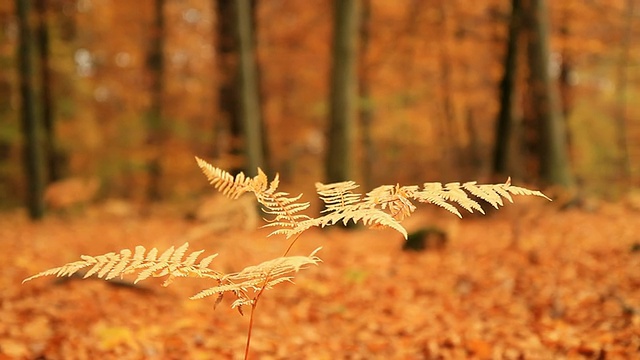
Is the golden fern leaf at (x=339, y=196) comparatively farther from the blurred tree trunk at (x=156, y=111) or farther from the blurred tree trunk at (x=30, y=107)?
the blurred tree trunk at (x=156, y=111)

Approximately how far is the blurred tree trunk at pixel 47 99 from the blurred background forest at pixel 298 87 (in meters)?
0.03

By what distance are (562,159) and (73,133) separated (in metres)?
11.8

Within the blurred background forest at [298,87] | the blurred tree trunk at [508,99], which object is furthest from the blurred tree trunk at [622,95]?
the blurred tree trunk at [508,99]

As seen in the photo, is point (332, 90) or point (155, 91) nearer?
point (332, 90)

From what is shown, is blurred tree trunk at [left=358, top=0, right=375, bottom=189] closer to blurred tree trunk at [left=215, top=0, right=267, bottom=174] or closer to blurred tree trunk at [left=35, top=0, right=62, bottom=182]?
blurred tree trunk at [left=215, top=0, right=267, bottom=174]

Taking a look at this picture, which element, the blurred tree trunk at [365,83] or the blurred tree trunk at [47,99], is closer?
the blurred tree trunk at [47,99]

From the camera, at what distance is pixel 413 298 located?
4.58 meters

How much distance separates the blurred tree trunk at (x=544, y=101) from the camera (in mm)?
8781

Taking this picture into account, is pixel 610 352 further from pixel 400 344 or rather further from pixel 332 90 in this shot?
pixel 332 90

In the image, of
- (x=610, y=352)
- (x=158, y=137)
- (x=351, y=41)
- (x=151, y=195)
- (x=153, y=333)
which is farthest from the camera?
(x=151, y=195)

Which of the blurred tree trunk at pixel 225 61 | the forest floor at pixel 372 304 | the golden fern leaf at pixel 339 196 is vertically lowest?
the forest floor at pixel 372 304

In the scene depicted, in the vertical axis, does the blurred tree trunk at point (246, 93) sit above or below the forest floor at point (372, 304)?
above

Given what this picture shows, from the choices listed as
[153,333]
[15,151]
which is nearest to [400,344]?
[153,333]

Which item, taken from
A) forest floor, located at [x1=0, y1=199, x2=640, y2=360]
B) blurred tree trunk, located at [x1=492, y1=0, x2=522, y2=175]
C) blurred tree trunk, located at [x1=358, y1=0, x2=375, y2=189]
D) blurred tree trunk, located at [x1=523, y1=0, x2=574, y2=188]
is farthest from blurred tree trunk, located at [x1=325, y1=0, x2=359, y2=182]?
blurred tree trunk, located at [x1=358, y1=0, x2=375, y2=189]
